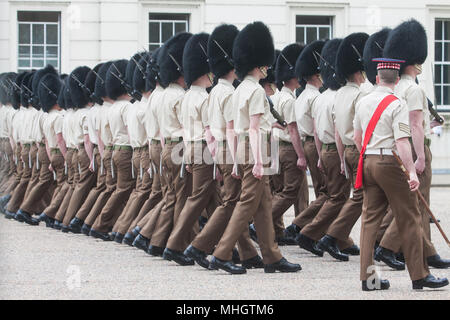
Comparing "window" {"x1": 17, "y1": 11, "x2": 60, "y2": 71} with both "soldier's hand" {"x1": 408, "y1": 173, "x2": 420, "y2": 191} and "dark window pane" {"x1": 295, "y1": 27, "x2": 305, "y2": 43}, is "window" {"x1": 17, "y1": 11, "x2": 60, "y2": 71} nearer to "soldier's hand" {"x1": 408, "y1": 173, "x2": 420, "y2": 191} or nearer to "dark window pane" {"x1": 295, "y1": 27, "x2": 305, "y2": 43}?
"dark window pane" {"x1": 295, "y1": 27, "x2": 305, "y2": 43}

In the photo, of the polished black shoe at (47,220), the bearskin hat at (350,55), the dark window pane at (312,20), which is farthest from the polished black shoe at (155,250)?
the dark window pane at (312,20)

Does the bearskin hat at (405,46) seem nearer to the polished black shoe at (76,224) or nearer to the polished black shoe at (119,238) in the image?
the polished black shoe at (119,238)

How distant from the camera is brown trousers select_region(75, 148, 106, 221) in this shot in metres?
12.5

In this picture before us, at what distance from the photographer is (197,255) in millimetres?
9156

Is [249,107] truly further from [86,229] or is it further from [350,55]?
[86,229]

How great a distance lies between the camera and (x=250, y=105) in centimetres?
882

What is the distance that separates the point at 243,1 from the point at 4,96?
6.11m

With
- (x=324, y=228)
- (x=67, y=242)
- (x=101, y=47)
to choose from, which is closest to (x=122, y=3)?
(x=101, y=47)

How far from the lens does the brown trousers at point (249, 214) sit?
8.86 m

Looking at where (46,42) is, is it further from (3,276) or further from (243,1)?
(3,276)

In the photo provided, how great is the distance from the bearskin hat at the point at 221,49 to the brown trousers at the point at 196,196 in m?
0.66

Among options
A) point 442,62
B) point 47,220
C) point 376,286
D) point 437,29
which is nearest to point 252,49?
point 376,286
